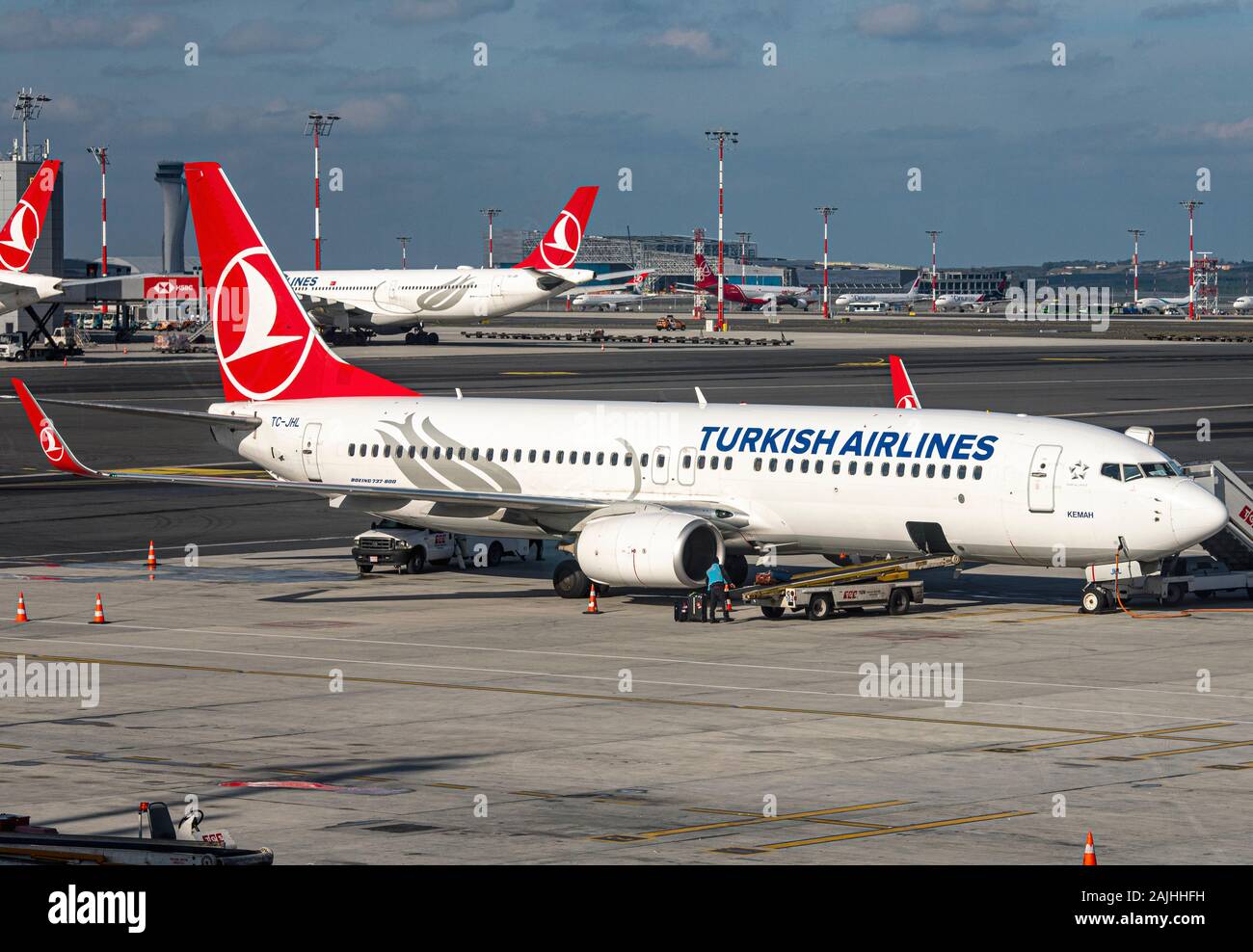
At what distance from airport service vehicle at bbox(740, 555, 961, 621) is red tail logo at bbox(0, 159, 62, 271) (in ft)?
301

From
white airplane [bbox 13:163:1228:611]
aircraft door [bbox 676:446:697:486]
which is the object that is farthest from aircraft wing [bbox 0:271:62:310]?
aircraft door [bbox 676:446:697:486]

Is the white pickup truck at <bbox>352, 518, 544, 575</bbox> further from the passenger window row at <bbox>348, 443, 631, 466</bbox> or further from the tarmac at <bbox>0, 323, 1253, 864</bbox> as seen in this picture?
the passenger window row at <bbox>348, 443, 631, 466</bbox>

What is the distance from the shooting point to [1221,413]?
95.6 m

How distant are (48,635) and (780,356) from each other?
110 metres

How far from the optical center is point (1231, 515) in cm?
4300

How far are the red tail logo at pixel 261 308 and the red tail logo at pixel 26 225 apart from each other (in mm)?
76810

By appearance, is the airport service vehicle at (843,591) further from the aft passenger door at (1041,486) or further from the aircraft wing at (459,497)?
the aft passenger door at (1041,486)

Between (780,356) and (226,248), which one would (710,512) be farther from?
(780,356)

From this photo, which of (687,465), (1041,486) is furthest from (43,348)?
(1041,486)

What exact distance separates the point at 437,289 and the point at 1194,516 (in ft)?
402

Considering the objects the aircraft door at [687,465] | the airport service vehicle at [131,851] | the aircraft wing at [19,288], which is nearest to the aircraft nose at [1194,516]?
the aircraft door at [687,465]

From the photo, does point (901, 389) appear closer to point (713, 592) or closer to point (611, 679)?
point (713, 592)

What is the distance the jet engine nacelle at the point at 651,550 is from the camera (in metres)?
39.3
